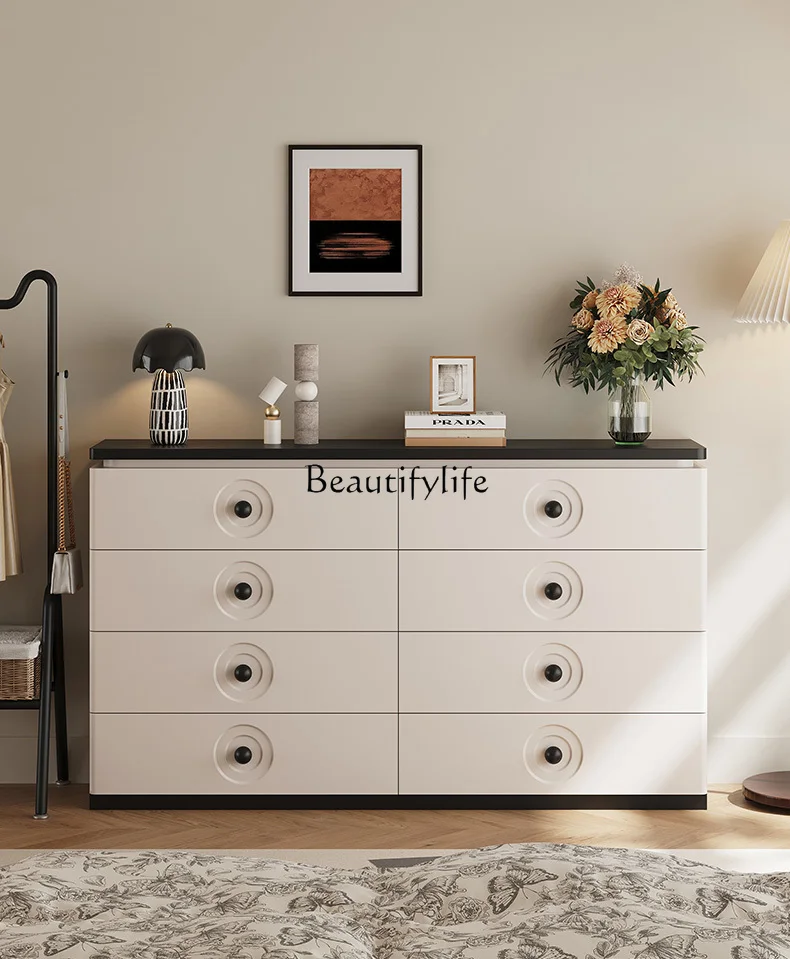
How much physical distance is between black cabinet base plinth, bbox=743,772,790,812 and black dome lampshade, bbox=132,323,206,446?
1970mm

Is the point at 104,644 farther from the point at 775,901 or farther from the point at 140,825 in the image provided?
the point at 775,901

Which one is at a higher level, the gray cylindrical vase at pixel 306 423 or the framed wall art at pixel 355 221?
the framed wall art at pixel 355 221

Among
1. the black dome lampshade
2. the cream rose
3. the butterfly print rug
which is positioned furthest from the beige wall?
the butterfly print rug

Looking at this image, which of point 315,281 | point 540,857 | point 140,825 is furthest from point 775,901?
point 315,281

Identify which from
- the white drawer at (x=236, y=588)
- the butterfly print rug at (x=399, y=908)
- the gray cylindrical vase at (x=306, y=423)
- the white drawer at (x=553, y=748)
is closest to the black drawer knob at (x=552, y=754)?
the white drawer at (x=553, y=748)

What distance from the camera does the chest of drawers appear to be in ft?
9.78

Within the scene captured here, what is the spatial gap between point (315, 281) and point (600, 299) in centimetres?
87

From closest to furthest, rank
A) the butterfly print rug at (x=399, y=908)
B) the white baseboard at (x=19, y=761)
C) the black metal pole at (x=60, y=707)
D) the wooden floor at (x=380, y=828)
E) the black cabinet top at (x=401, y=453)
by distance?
the butterfly print rug at (x=399, y=908)
the wooden floor at (x=380, y=828)
the black cabinet top at (x=401, y=453)
the black metal pole at (x=60, y=707)
the white baseboard at (x=19, y=761)

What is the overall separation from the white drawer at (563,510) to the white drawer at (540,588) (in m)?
0.03

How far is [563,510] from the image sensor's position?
3000 millimetres

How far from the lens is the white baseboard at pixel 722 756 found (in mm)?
3322

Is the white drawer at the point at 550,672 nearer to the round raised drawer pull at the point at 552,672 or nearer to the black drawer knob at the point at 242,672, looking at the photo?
the round raised drawer pull at the point at 552,672

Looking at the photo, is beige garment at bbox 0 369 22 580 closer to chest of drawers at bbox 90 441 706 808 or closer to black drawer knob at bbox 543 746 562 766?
chest of drawers at bbox 90 441 706 808

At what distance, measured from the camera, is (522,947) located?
2.95ft
